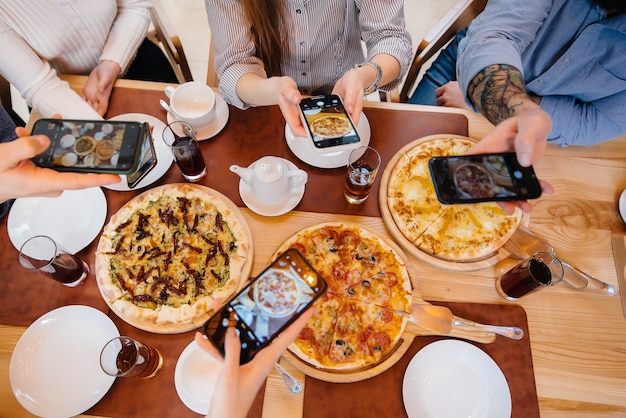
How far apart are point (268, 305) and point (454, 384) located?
0.70 metres

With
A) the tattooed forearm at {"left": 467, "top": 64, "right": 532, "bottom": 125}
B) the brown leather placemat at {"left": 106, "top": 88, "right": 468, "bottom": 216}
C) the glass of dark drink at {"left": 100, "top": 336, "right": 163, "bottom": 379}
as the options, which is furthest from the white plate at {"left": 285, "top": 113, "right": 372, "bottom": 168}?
the glass of dark drink at {"left": 100, "top": 336, "right": 163, "bottom": 379}

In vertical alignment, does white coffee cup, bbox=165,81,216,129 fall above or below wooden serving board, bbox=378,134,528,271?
above

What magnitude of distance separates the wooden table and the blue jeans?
600mm

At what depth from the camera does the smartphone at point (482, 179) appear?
122cm

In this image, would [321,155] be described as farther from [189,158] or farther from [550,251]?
[550,251]

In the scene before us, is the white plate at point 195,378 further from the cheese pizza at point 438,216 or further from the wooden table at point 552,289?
the cheese pizza at point 438,216

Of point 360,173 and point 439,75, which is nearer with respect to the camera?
point 360,173

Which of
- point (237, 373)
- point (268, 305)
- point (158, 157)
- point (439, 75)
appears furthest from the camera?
point (439, 75)

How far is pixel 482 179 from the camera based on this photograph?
125 centimetres

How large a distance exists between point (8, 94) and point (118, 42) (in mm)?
614

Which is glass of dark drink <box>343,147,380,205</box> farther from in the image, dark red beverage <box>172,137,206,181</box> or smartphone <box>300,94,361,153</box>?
dark red beverage <box>172,137,206,181</box>

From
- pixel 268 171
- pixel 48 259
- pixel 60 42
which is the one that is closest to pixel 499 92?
pixel 268 171

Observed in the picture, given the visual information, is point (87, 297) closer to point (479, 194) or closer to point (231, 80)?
point (231, 80)

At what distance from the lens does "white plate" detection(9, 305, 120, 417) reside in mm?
1196
